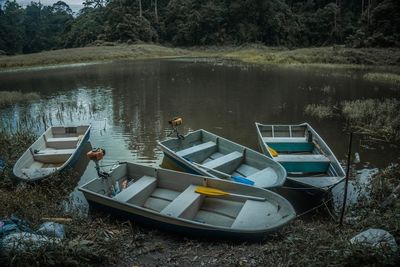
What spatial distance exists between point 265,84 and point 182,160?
58.0 feet

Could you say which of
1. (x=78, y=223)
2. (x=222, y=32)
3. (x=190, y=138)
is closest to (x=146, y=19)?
(x=222, y=32)

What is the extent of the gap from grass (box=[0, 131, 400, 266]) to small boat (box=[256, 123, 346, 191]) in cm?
79

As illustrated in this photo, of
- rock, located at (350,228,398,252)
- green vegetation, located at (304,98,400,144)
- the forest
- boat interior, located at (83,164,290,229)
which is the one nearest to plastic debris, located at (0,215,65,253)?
boat interior, located at (83,164,290,229)

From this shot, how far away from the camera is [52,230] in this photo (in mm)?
5520

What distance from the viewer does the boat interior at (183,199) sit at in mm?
6348

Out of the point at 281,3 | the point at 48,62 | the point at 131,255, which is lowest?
the point at 131,255

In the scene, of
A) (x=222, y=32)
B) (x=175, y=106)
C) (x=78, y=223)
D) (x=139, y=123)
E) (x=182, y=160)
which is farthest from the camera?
(x=222, y=32)

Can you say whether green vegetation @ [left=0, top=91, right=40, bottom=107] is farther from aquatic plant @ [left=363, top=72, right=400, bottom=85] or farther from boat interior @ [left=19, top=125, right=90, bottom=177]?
aquatic plant @ [left=363, top=72, right=400, bottom=85]

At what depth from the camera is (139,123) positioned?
15.8 m

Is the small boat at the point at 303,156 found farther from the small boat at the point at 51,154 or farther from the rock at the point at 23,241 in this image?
the small boat at the point at 51,154

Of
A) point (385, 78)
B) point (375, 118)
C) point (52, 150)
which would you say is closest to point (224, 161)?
point (52, 150)

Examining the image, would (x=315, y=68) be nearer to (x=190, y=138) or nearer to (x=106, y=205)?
Result: (x=190, y=138)

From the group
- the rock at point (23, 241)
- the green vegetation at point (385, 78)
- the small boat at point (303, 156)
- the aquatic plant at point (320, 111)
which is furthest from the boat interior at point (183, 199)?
the green vegetation at point (385, 78)

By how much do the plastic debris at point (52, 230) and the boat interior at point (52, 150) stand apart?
3199 mm
